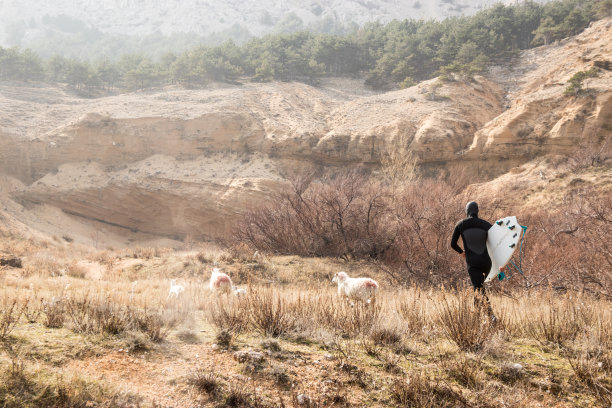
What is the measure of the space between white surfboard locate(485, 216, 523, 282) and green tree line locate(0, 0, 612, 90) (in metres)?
36.1

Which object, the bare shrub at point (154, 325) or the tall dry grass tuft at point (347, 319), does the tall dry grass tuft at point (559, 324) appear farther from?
the bare shrub at point (154, 325)

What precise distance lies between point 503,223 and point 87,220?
3335 cm

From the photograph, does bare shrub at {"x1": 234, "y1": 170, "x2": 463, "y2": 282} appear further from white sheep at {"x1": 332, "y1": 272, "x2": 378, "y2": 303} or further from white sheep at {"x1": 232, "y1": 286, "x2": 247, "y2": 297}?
white sheep at {"x1": 232, "y1": 286, "x2": 247, "y2": 297}

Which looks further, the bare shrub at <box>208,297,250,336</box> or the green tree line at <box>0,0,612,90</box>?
the green tree line at <box>0,0,612,90</box>

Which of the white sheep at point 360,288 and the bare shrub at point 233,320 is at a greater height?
the bare shrub at point 233,320

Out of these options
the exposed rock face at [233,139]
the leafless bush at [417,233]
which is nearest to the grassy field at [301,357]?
the leafless bush at [417,233]

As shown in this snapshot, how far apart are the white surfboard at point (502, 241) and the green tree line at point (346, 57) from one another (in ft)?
118

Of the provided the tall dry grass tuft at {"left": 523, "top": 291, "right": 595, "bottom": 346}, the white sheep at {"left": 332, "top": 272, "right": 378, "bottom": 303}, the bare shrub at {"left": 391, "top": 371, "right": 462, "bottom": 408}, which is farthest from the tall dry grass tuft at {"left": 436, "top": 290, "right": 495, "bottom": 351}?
the white sheep at {"left": 332, "top": 272, "right": 378, "bottom": 303}

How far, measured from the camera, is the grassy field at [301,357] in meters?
2.71

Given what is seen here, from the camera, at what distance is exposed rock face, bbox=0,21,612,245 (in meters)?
28.4

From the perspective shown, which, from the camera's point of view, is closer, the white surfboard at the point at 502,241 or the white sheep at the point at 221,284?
the white surfboard at the point at 502,241

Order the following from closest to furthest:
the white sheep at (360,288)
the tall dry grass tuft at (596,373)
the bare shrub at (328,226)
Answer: the tall dry grass tuft at (596,373), the white sheep at (360,288), the bare shrub at (328,226)

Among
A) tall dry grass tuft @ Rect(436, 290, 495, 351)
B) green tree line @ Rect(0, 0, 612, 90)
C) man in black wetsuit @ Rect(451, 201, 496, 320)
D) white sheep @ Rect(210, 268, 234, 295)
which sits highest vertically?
green tree line @ Rect(0, 0, 612, 90)

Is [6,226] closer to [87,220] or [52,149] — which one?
[87,220]
